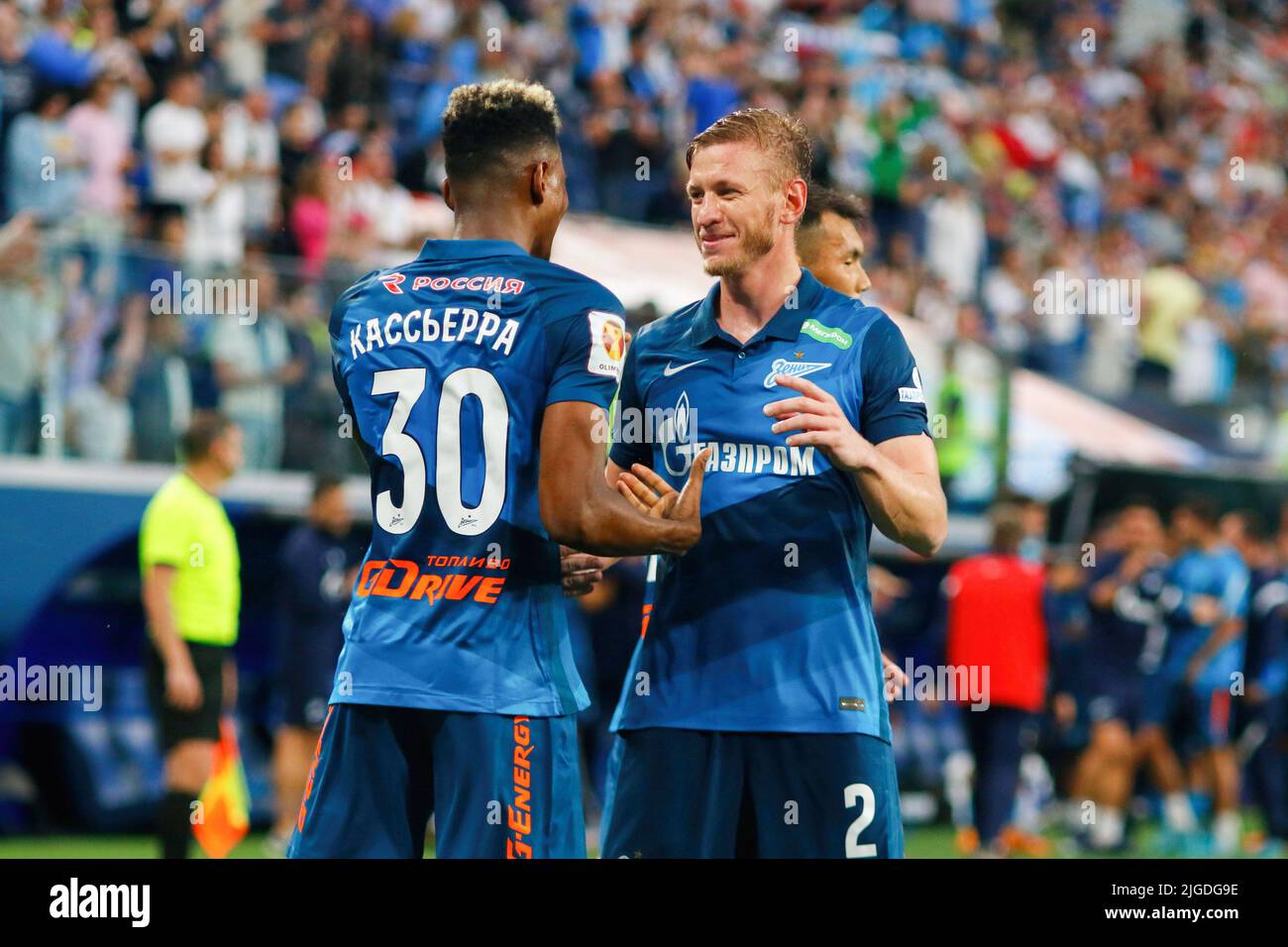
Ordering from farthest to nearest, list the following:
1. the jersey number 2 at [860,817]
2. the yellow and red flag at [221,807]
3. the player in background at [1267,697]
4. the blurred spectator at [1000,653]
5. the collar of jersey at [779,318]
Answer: the player in background at [1267,697], the blurred spectator at [1000,653], the yellow and red flag at [221,807], the collar of jersey at [779,318], the jersey number 2 at [860,817]

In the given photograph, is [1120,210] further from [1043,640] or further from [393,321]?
[393,321]

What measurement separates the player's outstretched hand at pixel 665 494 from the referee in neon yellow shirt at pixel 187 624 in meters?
4.49

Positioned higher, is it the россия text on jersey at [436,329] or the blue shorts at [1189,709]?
the россия text on jersey at [436,329]

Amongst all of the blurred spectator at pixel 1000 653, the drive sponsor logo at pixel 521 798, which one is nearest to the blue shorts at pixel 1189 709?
the blurred spectator at pixel 1000 653

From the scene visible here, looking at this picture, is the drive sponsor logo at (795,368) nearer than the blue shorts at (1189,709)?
Yes

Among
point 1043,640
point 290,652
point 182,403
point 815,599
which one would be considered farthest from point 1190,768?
point 815,599

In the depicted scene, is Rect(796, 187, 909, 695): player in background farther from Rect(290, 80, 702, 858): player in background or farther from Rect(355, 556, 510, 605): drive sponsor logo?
Rect(355, 556, 510, 605): drive sponsor logo

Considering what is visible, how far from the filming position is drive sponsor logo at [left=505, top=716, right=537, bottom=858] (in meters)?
4.10

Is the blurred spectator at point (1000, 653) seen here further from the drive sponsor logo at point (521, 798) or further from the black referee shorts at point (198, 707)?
the drive sponsor logo at point (521, 798)

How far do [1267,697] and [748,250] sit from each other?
31.7 ft

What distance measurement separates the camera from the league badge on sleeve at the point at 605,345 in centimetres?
423

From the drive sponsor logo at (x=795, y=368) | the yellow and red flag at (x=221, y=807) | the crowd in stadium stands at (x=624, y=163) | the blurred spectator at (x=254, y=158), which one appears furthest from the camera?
the blurred spectator at (x=254, y=158)

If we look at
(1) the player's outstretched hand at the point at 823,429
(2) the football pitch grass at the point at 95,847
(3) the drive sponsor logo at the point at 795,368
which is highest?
(3) the drive sponsor logo at the point at 795,368
